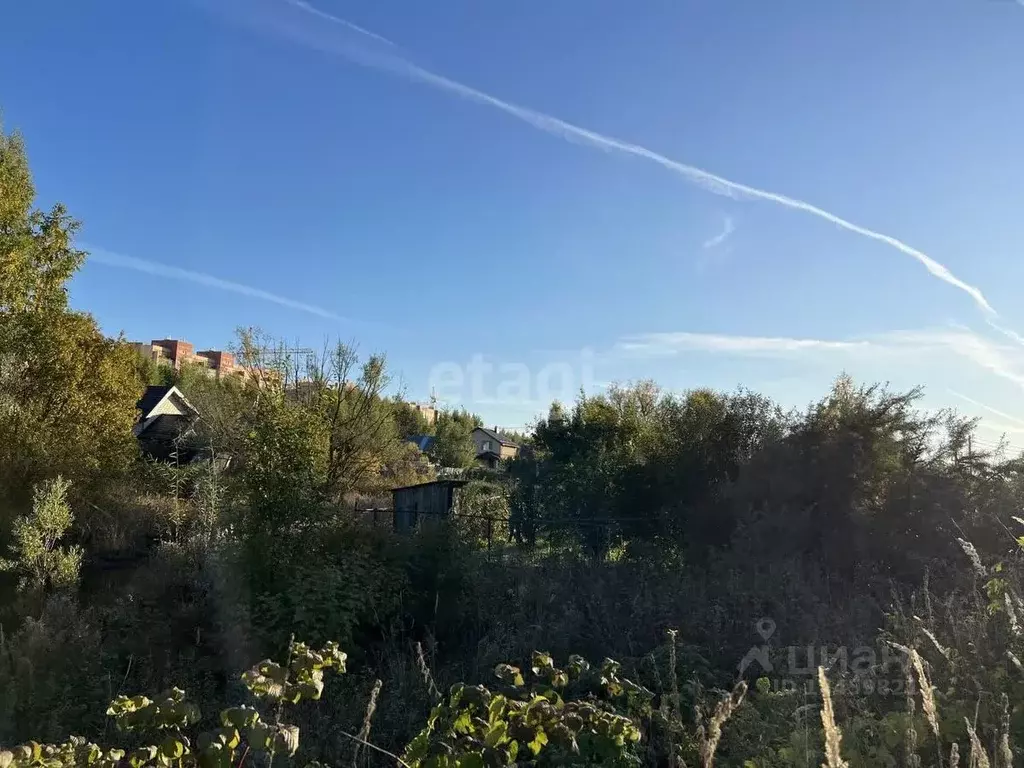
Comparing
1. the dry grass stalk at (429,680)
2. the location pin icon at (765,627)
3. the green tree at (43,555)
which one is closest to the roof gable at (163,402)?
the green tree at (43,555)

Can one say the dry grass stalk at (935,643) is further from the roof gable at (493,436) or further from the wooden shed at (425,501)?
the roof gable at (493,436)

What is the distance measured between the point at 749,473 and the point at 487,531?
3747mm

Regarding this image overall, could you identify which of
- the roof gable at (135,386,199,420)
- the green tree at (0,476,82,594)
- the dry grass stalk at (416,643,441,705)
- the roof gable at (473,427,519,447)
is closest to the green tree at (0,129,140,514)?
the green tree at (0,476,82,594)

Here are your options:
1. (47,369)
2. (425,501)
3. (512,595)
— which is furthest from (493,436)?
(512,595)

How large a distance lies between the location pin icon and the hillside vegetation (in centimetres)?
4

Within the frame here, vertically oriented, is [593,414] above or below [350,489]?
above

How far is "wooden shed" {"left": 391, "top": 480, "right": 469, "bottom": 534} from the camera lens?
1023 centimetres

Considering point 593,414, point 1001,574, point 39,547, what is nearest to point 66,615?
point 39,547

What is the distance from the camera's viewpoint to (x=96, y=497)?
1048 centimetres

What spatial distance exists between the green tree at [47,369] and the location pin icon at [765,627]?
935 centimetres

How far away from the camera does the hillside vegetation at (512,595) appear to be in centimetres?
280

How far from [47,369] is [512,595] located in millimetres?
7743

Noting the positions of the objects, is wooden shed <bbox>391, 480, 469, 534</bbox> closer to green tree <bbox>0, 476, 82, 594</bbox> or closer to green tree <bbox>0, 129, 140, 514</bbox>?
green tree <bbox>0, 476, 82, 594</bbox>

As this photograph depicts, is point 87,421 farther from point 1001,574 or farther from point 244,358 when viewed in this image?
point 1001,574
